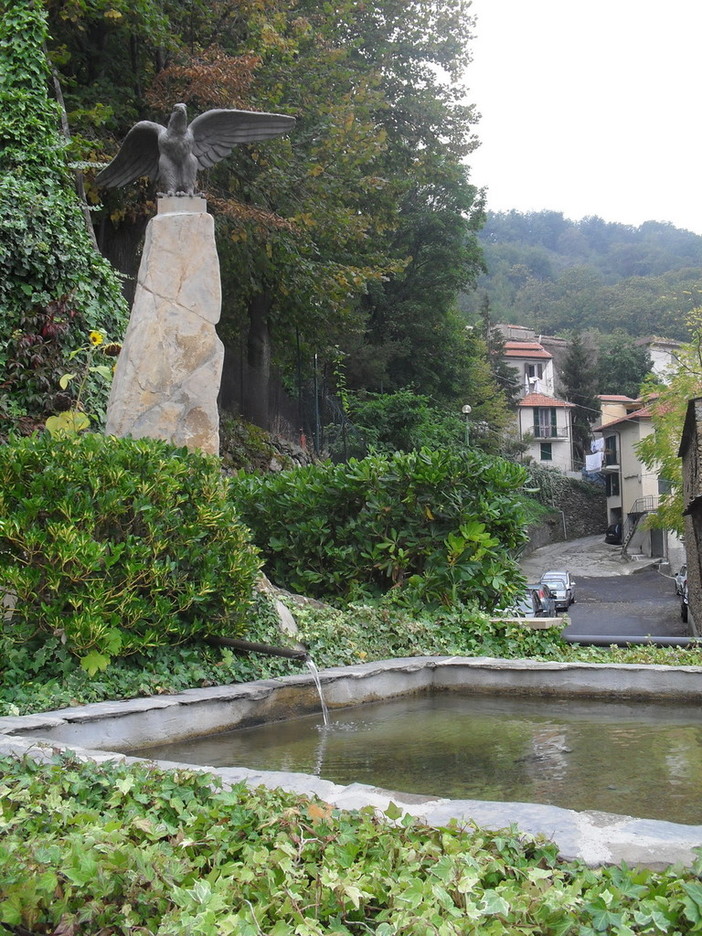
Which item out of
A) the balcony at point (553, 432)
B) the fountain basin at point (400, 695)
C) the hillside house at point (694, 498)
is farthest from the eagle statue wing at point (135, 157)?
the balcony at point (553, 432)

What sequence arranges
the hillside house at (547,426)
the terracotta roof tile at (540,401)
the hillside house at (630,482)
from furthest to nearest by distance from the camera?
the hillside house at (547,426) → the terracotta roof tile at (540,401) → the hillside house at (630,482)

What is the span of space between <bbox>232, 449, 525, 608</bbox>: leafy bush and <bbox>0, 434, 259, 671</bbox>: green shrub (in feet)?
7.76

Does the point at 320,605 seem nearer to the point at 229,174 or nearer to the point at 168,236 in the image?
the point at 168,236

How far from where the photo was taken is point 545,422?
62312mm

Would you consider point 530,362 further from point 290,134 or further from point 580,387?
point 290,134

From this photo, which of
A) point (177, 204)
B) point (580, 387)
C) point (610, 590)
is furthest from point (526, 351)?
point (177, 204)

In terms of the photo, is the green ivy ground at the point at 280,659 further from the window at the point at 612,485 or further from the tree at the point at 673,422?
the window at the point at 612,485

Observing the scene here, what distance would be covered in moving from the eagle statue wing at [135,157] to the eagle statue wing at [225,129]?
429 mm

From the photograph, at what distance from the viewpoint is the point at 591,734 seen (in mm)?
5160

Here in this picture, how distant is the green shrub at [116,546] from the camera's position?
540 centimetres

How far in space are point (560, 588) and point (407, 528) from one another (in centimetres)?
2558

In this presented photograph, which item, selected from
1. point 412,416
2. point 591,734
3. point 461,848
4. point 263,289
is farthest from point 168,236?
point 412,416

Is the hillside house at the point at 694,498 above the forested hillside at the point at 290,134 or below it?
below

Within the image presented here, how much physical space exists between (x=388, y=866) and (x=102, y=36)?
17261 millimetres
